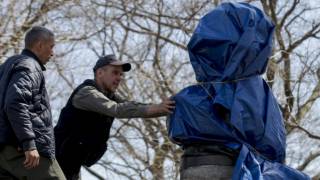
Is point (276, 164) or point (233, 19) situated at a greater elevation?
point (233, 19)

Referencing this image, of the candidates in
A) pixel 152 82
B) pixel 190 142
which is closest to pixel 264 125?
pixel 190 142

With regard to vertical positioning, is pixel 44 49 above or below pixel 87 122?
above

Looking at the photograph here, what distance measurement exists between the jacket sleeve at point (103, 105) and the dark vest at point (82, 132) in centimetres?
9

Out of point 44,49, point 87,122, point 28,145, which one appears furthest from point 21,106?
point 87,122

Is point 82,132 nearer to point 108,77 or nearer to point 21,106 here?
point 108,77

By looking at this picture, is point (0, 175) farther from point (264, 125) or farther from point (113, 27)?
point (113, 27)

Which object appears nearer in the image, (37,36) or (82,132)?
(37,36)

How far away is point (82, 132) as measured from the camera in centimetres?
557

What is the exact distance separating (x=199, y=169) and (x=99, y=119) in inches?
45.6

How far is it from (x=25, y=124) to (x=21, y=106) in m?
0.11

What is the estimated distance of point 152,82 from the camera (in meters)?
13.0

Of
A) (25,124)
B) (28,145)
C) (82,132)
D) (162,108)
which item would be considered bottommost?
(82,132)

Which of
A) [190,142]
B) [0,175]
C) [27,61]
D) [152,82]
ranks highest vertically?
[27,61]

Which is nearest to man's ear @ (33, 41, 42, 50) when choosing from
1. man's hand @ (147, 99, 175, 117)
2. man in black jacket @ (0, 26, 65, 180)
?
man in black jacket @ (0, 26, 65, 180)
